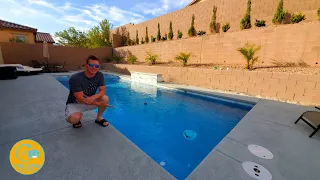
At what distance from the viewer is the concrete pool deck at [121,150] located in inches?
60.1

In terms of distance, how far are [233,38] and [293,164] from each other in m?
7.21

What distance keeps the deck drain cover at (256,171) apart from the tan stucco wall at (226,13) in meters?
9.11

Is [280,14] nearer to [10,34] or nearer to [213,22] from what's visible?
[213,22]

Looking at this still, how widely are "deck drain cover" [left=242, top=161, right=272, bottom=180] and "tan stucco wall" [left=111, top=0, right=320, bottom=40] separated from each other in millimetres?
9111

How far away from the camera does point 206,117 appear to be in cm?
433

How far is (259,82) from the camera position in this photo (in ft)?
17.8

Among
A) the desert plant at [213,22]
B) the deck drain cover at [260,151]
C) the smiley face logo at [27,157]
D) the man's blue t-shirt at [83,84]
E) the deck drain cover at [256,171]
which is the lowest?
the deck drain cover at [256,171]

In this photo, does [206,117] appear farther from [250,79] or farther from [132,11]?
[132,11]

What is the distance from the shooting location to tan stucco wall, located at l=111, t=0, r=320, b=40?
Answer: 23.5 ft

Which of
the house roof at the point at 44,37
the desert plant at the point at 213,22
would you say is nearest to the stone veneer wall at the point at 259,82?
the desert plant at the point at 213,22

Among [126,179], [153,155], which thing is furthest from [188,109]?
[126,179]

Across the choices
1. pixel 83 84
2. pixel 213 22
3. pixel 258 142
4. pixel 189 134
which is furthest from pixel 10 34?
pixel 258 142

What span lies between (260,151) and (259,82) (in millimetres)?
4239

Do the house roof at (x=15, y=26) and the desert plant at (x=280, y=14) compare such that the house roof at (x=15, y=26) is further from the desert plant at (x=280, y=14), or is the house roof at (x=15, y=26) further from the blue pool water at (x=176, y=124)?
the desert plant at (x=280, y=14)
